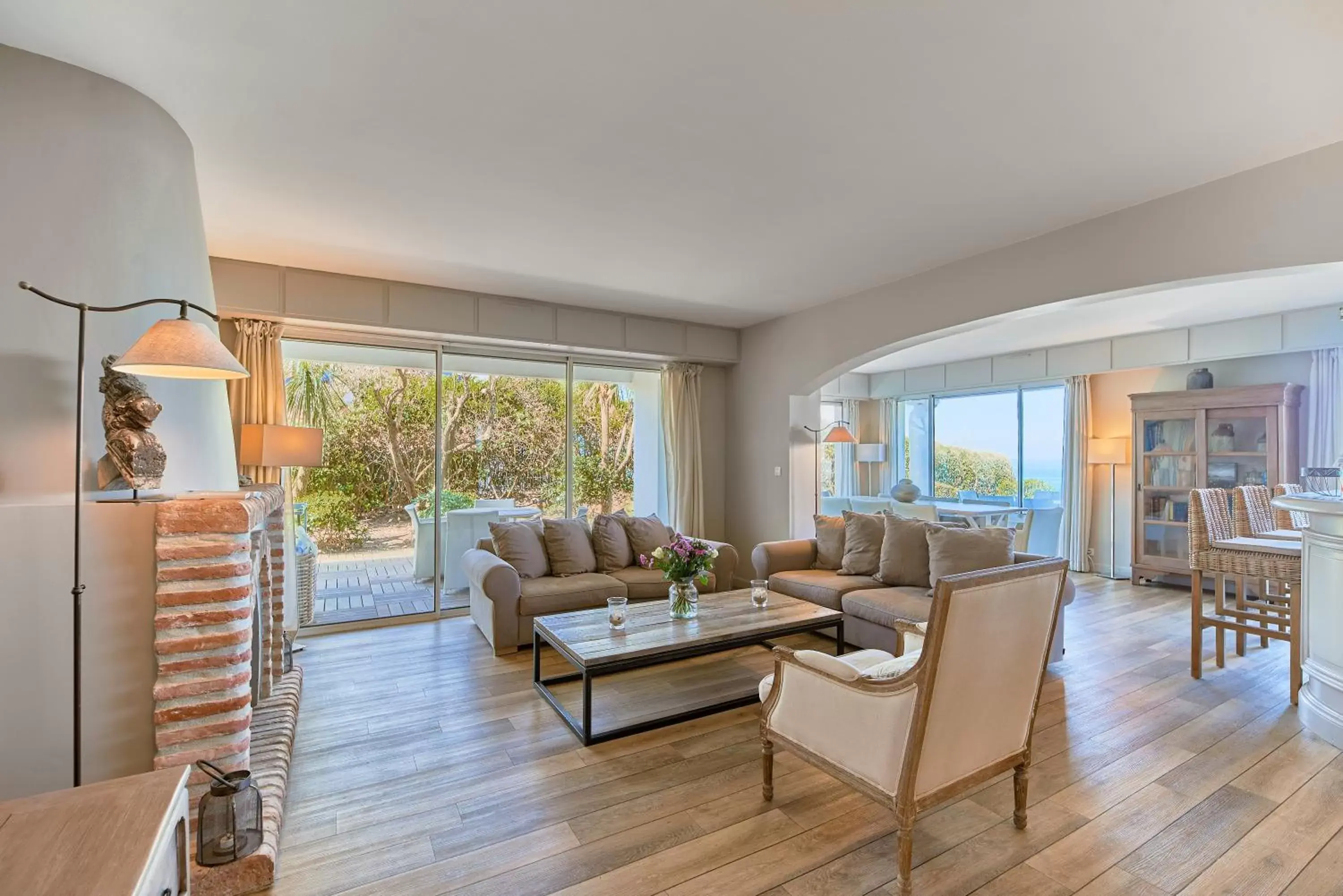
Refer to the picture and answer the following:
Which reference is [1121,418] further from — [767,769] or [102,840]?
[102,840]

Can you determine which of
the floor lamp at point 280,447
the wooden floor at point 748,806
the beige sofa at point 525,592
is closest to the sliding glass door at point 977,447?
the wooden floor at point 748,806

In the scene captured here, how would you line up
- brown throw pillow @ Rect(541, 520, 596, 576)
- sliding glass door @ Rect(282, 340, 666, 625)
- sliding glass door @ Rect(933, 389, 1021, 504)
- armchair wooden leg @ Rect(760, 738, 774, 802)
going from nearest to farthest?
armchair wooden leg @ Rect(760, 738, 774, 802) → brown throw pillow @ Rect(541, 520, 596, 576) → sliding glass door @ Rect(282, 340, 666, 625) → sliding glass door @ Rect(933, 389, 1021, 504)

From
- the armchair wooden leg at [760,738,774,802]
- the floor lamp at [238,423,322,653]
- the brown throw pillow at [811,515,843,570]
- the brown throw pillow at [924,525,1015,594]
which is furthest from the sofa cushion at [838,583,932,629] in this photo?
the floor lamp at [238,423,322,653]

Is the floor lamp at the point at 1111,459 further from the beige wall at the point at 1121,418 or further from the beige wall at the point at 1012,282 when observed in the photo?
the beige wall at the point at 1012,282

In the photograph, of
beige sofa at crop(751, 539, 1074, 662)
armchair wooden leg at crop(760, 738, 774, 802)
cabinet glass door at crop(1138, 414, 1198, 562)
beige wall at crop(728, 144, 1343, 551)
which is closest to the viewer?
armchair wooden leg at crop(760, 738, 774, 802)

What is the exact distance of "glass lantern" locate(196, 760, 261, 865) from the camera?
6.04 feet

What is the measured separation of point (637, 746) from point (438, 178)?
299 cm

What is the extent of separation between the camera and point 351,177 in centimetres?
294

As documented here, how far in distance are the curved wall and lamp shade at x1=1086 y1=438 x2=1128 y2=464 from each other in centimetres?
836

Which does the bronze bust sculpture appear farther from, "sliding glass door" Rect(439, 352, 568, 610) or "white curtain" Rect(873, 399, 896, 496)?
"white curtain" Rect(873, 399, 896, 496)

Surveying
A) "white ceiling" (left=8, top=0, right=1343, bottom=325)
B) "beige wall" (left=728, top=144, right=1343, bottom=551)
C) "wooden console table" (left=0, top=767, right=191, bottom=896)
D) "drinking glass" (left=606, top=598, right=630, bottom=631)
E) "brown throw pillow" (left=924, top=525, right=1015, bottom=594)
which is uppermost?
"white ceiling" (left=8, top=0, right=1343, bottom=325)

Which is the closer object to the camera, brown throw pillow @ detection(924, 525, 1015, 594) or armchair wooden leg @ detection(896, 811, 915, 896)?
armchair wooden leg @ detection(896, 811, 915, 896)

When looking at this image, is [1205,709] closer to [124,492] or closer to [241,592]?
[241,592]

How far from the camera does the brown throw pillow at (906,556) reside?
4164 millimetres
